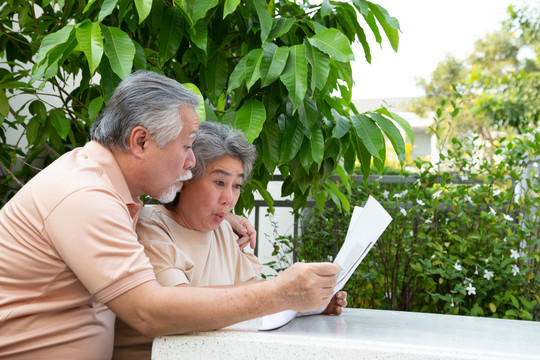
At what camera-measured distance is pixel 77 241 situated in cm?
127

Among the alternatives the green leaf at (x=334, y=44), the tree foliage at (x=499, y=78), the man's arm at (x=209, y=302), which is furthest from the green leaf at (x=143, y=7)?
the tree foliage at (x=499, y=78)

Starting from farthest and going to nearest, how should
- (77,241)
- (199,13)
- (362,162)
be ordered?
(362,162), (199,13), (77,241)

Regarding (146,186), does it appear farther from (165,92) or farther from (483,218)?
(483,218)

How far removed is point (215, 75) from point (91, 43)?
1.94 feet

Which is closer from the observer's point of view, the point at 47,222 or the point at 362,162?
the point at 47,222

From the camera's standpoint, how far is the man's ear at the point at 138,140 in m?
1.47

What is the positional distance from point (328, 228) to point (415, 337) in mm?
2932

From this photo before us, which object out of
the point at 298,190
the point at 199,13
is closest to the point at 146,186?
the point at 199,13

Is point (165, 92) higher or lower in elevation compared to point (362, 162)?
higher

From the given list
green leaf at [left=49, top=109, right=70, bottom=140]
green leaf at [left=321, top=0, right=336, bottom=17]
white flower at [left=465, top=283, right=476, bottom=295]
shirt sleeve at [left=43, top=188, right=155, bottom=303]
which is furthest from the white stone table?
white flower at [left=465, top=283, right=476, bottom=295]

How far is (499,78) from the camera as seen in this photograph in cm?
1509

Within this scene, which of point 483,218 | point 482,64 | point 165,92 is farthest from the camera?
point 482,64

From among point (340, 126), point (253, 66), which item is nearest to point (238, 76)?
point (253, 66)

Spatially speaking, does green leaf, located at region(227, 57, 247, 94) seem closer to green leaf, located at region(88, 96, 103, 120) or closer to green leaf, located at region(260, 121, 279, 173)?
green leaf, located at region(260, 121, 279, 173)
